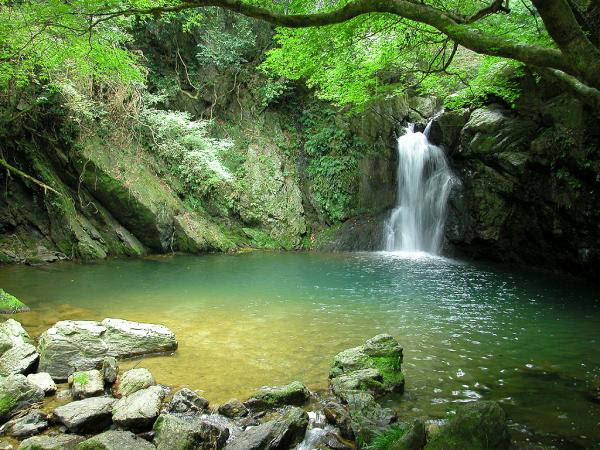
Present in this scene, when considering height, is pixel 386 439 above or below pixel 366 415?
above

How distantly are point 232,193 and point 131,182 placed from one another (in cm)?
497

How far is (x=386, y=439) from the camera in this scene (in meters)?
3.66

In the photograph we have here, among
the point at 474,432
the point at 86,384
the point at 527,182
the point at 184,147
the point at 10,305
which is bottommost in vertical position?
the point at 10,305

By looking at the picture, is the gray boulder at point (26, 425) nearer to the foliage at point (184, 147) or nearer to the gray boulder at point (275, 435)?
the gray boulder at point (275, 435)

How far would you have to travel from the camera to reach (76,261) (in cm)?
1310

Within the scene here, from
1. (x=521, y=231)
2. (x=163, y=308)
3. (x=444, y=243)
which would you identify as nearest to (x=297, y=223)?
(x=444, y=243)

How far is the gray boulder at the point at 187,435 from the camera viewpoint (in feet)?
11.9

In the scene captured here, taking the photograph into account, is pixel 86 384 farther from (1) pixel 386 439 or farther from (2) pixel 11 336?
(1) pixel 386 439

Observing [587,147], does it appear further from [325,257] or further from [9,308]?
[9,308]

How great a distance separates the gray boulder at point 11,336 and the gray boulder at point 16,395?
1.10 metres

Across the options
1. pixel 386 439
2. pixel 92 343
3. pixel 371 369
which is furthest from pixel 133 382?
pixel 386 439

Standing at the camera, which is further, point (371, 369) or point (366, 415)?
point (371, 369)

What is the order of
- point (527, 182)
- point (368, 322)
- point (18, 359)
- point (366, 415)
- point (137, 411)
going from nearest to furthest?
point (137, 411) → point (366, 415) → point (18, 359) → point (368, 322) → point (527, 182)

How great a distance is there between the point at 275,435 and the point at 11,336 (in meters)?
4.32
